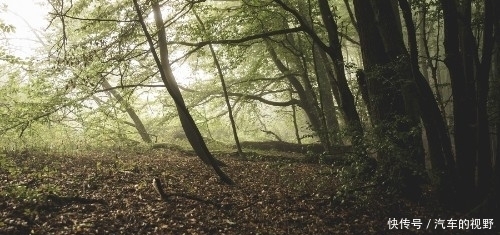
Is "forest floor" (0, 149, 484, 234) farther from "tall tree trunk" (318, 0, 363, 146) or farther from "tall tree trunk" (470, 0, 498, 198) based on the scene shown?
"tall tree trunk" (318, 0, 363, 146)

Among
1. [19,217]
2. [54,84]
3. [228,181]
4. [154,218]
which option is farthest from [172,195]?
[54,84]

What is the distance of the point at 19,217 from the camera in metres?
6.01

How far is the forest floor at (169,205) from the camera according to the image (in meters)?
6.31

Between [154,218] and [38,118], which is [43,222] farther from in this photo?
[38,118]

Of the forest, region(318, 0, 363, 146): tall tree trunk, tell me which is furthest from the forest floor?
region(318, 0, 363, 146): tall tree trunk

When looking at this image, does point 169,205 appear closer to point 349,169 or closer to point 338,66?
point 349,169

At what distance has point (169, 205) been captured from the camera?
7.60m

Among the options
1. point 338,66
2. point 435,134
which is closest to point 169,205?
point 338,66

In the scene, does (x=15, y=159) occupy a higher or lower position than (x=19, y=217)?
higher

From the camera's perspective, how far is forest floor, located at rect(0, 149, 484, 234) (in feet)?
20.7

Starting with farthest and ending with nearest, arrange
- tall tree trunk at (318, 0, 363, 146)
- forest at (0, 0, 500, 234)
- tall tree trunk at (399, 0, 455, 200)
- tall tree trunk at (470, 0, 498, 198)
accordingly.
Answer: tall tree trunk at (318, 0, 363, 146)
tall tree trunk at (399, 0, 455, 200)
forest at (0, 0, 500, 234)
tall tree trunk at (470, 0, 498, 198)

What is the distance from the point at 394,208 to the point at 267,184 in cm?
338

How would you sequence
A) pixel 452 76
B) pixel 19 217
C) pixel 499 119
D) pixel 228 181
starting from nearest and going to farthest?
1. pixel 19 217
2. pixel 499 119
3. pixel 452 76
4. pixel 228 181

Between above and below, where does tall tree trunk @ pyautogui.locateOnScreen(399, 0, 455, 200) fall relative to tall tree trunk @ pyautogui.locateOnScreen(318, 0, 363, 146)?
below
